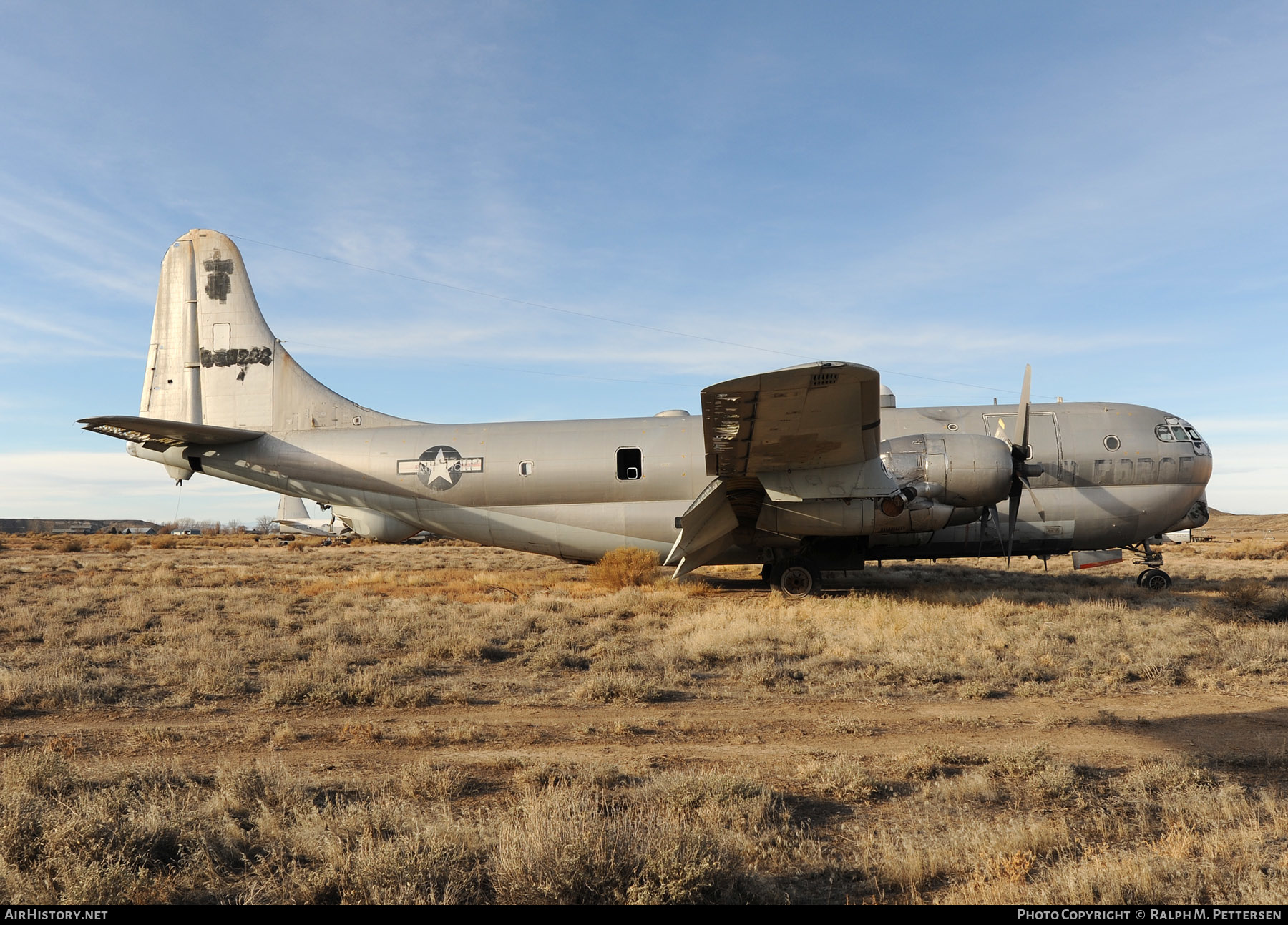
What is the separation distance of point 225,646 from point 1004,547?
17.4 metres

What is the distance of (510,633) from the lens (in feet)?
44.6

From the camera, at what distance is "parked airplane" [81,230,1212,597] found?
15805 millimetres

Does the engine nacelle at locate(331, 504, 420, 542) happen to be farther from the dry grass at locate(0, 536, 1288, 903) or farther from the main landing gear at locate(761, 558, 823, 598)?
the main landing gear at locate(761, 558, 823, 598)

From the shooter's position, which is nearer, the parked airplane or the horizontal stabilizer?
the parked airplane

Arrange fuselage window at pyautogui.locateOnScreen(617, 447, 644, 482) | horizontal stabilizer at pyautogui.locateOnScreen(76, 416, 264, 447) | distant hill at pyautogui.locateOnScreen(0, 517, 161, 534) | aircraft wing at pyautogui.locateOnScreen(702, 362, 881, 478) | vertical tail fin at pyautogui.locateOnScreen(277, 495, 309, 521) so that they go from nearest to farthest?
aircraft wing at pyautogui.locateOnScreen(702, 362, 881, 478) < horizontal stabilizer at pyautogui.locateOnScreen(76, 416, 264, 447) < fuselage window at pyautogui.locateOnScreen(617, 447, 644, 482) < vertical tail fin at pyautogui.locateOnScreen(277, 495, 309, 521) < distant hill at pyautogui.locateOnScreen(0, 517, 161, 534)

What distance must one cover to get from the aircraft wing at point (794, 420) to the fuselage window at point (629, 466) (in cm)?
401

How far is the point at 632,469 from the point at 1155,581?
14030mm

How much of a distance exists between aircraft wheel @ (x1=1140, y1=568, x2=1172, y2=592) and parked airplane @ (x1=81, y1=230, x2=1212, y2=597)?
2.3 inches

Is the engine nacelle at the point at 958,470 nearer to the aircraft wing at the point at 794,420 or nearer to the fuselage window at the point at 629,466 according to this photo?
the aircraft wing at the point at 794,420

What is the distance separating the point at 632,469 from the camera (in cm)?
1852

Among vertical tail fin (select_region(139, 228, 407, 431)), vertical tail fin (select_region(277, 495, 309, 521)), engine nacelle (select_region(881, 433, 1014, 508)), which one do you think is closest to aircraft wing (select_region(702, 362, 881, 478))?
engine nacelle (select_region(881, 433, 1014, 508))

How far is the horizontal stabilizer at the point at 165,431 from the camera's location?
16.2m


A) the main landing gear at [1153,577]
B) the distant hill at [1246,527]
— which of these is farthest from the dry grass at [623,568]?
the distant hill at [1246,527]
